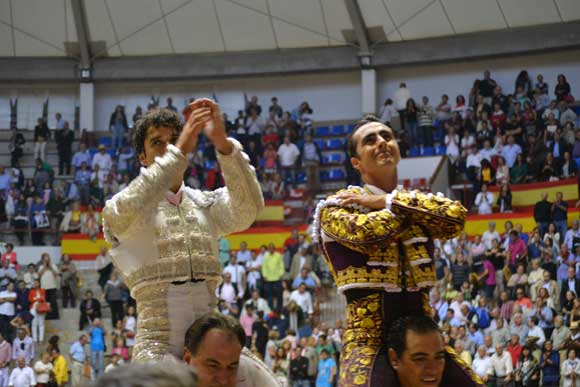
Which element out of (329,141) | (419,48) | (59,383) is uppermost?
(419,48)

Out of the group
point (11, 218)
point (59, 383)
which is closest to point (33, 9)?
point (11, 218)

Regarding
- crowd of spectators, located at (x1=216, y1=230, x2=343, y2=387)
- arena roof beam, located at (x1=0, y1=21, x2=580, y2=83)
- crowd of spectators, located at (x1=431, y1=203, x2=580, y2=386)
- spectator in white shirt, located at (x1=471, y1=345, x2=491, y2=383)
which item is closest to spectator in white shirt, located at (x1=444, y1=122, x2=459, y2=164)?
arena roof beam, located at (x1=0, y1=21, x2=580, y2=83)

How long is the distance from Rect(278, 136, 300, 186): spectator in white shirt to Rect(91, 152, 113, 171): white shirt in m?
3.70

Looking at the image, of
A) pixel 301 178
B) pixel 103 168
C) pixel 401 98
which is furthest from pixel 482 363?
pixel 103 168

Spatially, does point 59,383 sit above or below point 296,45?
below

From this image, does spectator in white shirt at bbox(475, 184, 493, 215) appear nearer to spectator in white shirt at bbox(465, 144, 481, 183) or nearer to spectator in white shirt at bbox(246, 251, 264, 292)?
spectator in white shirt at bbox(465, 144, 481, 183)

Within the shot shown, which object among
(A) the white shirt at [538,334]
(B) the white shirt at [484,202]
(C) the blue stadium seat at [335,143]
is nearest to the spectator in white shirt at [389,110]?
(C) the blue stadium seat at [335,143]

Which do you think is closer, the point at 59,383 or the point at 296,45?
the point at 59,383

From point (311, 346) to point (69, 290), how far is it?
6087 millimetres

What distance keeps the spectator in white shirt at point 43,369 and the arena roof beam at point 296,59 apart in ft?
34.1

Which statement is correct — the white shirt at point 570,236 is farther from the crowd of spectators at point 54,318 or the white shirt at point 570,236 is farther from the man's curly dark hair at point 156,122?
the man's curly dark hair at point 156,122

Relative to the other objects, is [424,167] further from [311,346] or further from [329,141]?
[311,346]

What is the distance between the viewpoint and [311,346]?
16.5m

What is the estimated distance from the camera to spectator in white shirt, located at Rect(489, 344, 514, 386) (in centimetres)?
1480
